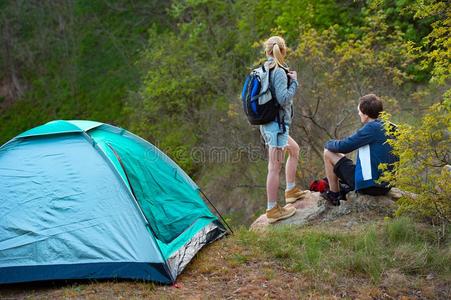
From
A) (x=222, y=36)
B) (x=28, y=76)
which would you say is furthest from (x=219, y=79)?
(x=28, y=76)

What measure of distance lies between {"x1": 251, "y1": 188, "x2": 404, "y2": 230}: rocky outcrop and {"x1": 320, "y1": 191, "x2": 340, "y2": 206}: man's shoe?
1.9 inches

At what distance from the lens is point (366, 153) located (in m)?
6.18

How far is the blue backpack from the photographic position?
6195 millimetres

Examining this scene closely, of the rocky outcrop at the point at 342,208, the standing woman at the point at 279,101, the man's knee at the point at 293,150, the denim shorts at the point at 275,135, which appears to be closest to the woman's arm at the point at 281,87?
the standing woman at the point at 279,101

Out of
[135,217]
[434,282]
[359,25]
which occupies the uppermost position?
[359,25]

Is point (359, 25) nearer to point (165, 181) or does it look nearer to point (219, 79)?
point (219, 79)

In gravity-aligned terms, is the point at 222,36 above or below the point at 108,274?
above

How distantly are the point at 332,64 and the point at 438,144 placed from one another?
16.6 feet

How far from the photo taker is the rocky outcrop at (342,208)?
647cm

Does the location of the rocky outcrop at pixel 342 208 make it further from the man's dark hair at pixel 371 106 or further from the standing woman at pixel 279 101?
the man's dark hair at pixel 371 106

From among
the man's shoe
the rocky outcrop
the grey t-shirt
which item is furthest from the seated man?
the grey t-shirt

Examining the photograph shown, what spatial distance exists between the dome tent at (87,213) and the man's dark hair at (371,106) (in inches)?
85.3

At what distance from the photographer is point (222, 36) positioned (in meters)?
15.7

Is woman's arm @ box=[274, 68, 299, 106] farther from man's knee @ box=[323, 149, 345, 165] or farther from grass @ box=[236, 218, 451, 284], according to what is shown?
grass @ box=[236, 218, 451, 284]
